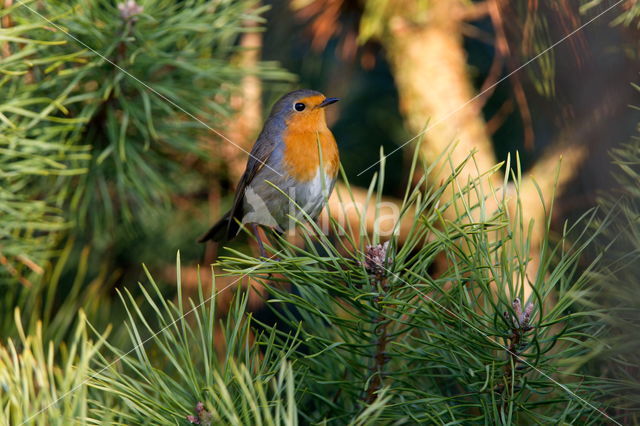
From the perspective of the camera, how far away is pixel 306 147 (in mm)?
1545

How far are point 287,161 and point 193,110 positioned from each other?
1.57 feet

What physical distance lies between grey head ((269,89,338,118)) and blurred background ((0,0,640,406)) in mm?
36

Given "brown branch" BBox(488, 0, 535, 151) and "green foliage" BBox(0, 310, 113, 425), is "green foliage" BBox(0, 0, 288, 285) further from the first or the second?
"brown branch" BBox(488, 0, 535, 151)

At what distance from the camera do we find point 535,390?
2.21 feet

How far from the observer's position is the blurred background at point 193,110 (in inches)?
19.3

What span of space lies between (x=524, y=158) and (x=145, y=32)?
1012 mm

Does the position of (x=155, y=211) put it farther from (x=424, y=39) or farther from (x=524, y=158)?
(x=524, y=158)

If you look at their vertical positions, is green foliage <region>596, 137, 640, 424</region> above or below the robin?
above

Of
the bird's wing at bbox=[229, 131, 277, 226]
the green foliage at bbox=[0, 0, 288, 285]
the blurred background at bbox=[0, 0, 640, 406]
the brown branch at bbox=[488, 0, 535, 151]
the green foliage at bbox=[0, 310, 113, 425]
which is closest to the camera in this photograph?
the blurred background at bbox=[0, 0, 640, 406]

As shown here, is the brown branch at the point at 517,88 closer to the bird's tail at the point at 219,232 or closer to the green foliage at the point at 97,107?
the green foliage at the point at 97,107

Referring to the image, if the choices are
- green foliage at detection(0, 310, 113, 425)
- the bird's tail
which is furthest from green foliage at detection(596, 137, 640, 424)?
the bird's tail

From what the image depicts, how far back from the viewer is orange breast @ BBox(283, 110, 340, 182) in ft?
4.87

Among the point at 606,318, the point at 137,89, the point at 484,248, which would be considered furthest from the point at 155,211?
the point at 606,318

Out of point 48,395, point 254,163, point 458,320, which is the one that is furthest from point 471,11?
point 48,395
